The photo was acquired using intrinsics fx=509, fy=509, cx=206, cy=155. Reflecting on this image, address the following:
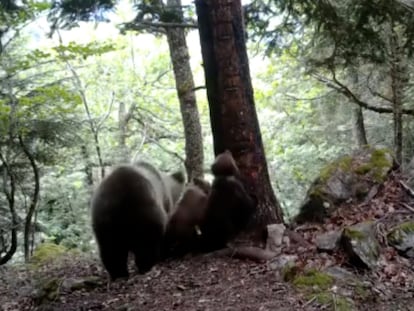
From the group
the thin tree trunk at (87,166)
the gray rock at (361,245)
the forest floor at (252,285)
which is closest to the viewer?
the forest floor at (252,285)

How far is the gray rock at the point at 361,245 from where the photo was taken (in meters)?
4.92

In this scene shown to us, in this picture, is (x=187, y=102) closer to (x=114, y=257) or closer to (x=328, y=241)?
(x=114, y=257)

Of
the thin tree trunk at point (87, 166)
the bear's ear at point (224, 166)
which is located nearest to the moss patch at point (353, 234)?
the bear's ear at point (224, 166)

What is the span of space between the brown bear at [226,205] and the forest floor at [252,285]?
231 millimetres

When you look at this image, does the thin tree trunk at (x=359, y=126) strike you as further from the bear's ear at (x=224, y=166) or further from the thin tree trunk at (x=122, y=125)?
the thin tree trunk at (x=122, y=125)

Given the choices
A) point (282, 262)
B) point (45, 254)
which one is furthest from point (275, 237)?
point (45, 254)

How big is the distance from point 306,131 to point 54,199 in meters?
6.89

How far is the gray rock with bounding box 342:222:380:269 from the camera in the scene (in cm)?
492

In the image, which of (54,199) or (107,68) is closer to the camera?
(54,199)

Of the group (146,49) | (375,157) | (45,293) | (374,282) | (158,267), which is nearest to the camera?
(374,282)

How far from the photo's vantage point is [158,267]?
5.89m

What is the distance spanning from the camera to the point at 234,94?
19.2 feet

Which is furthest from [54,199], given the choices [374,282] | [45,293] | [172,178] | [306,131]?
[374,282]

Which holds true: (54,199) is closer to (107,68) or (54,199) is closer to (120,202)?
(107,68)
